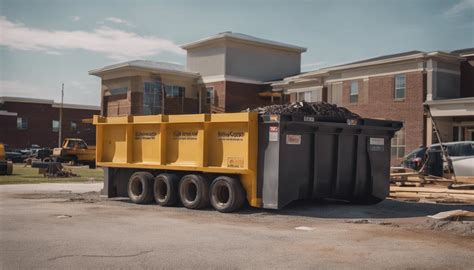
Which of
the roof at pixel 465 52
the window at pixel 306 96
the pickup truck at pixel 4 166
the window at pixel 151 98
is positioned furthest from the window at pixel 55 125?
the roof at pixel 465 52

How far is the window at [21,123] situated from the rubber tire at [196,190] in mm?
61624

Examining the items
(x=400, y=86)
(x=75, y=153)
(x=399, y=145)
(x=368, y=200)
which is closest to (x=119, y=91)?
(x=75, y=153)

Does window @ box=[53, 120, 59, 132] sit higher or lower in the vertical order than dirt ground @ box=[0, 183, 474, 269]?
higher

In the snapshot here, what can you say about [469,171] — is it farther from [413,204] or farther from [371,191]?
[371,191]

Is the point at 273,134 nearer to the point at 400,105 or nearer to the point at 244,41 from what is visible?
the point at 400,105

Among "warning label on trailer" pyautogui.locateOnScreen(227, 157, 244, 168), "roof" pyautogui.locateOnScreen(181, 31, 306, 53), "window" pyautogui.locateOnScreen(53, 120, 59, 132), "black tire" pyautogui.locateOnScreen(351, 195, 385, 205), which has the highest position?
"roof" pyautogui.locateOnScreen(181, 31, 306, 53)

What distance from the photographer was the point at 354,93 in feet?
129

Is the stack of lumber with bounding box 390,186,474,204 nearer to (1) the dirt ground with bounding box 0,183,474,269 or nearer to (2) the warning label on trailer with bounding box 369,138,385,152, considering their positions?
(1) the dirt ground with bounding box 0,183,474,269

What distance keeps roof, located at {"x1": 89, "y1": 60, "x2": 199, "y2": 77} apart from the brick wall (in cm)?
1799

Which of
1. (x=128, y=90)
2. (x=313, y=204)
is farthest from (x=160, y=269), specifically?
(x=128, y=90)

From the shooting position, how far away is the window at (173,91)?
51.6m

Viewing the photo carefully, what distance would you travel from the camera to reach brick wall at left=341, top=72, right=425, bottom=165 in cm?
3500

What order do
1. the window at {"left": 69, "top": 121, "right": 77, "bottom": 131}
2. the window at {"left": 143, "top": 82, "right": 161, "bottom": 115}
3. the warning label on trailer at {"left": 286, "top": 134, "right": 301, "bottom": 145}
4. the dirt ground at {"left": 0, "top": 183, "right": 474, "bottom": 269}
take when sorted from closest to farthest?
the dirt ground at {"left": 0, "top": 183, "right": 474, "bottom": 269}
the warning label on trailer at {"left": 286, "top": 134, "right": 301, "bottom": 145}
the window at {"left": 143, "top": 82, "right": 161, "bottom": 115}
the window at {"left": 69, "top": 121, "right": 77, "bottom": 131}

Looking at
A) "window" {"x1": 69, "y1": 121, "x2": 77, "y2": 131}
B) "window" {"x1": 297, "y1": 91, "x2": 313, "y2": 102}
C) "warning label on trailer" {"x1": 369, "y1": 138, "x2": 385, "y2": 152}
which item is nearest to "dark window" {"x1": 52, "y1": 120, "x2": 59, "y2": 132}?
"window" {"x1": 69, "y1": 121, "x2": 77, "y2": 131}
